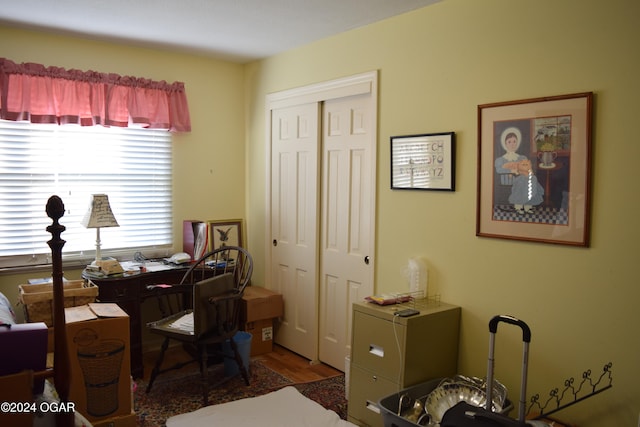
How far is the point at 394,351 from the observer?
271 centimetres

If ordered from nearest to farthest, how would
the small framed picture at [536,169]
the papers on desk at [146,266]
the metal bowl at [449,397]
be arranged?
the small framed picture at [536,169] < the metal bowl at [449,397] < the papers on desk at [146,266]

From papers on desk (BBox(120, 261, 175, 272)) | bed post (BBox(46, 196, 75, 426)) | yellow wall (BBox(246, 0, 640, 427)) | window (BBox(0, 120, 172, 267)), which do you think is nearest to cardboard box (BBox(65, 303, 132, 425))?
papers on desk (BBox(120, 261, 175, 272))

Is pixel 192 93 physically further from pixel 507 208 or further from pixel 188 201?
pixel 507 208

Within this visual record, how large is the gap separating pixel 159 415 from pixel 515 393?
210 cm

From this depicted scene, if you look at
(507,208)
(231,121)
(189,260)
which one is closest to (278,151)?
(231,121)

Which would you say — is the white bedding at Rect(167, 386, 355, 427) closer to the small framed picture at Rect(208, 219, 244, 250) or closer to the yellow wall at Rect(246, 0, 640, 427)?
the yellow wall at Rect(246, 0, 640, 427)

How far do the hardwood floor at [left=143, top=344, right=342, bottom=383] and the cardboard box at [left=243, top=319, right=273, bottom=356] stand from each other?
0.05 metres

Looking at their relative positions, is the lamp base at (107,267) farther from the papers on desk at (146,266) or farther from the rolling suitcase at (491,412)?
the rolling suitcase at (491,412)

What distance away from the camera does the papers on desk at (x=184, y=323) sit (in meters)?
3.33

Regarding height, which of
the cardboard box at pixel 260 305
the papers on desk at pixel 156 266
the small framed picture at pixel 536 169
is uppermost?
the small framed picture at pixel 536 169

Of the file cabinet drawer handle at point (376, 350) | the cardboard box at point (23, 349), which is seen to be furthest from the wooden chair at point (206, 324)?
the cardboard box at point (23, 349)

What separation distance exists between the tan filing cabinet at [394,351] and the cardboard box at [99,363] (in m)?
1.32

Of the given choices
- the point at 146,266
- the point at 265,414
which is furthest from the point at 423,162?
the point at 146,266

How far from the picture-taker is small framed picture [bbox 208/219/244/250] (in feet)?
14.0
